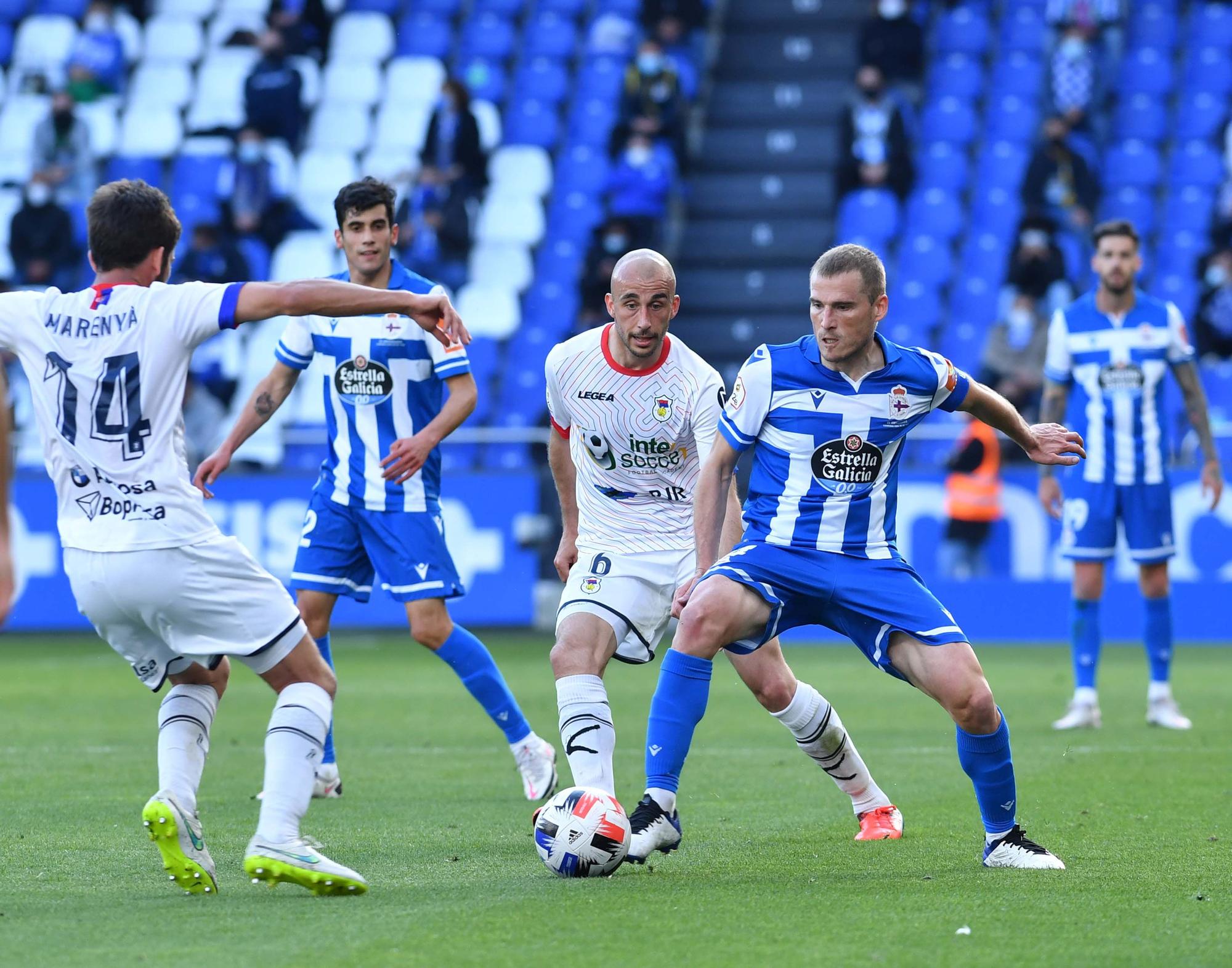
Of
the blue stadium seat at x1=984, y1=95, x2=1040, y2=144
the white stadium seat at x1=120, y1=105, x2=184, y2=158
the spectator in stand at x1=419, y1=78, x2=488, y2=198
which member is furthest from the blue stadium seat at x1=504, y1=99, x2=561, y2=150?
the blue stadium seat at x1=984, y1=95, x2=1040, y2=144

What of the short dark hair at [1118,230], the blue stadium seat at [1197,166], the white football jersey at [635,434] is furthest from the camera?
the blue stadium seat at [1197,166]

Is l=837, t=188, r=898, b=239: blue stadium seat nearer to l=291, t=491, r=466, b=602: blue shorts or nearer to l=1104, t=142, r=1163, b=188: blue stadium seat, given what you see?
l=1104, t=142, r=1163, b=188: blue stadium seat

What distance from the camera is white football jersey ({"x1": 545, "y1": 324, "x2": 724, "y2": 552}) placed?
21.5 ft

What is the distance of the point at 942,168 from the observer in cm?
1895

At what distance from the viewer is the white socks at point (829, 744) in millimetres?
6391

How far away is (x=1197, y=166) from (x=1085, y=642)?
10.2 m

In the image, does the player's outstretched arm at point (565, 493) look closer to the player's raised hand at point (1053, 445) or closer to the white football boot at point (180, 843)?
the player's raised hand at point (1053, 445)

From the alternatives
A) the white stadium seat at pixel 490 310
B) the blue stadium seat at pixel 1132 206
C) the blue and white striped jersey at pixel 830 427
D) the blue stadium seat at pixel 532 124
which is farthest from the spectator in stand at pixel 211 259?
the blue and white striped jersey at pixel 830 427

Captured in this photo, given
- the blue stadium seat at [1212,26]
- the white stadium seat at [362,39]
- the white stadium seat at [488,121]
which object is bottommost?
the white stadium seat at [488,121]

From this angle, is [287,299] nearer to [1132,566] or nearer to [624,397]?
[624,397]

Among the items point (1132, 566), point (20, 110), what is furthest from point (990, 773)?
point (20, 110)

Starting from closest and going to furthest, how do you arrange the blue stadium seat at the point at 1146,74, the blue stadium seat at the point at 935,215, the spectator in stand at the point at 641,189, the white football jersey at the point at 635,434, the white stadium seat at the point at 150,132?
the white football jersey at the point at 635,434 < the spectator in stand at the point at 641,189 < the blue stadium seat at the point at 935,215 < the blue stadium seat at the point at 1146,74 < the white stadium seat at the point at 150,132

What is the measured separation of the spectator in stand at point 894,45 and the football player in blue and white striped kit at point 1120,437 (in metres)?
9.23

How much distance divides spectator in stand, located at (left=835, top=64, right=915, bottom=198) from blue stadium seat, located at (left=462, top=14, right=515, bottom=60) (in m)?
4.53
